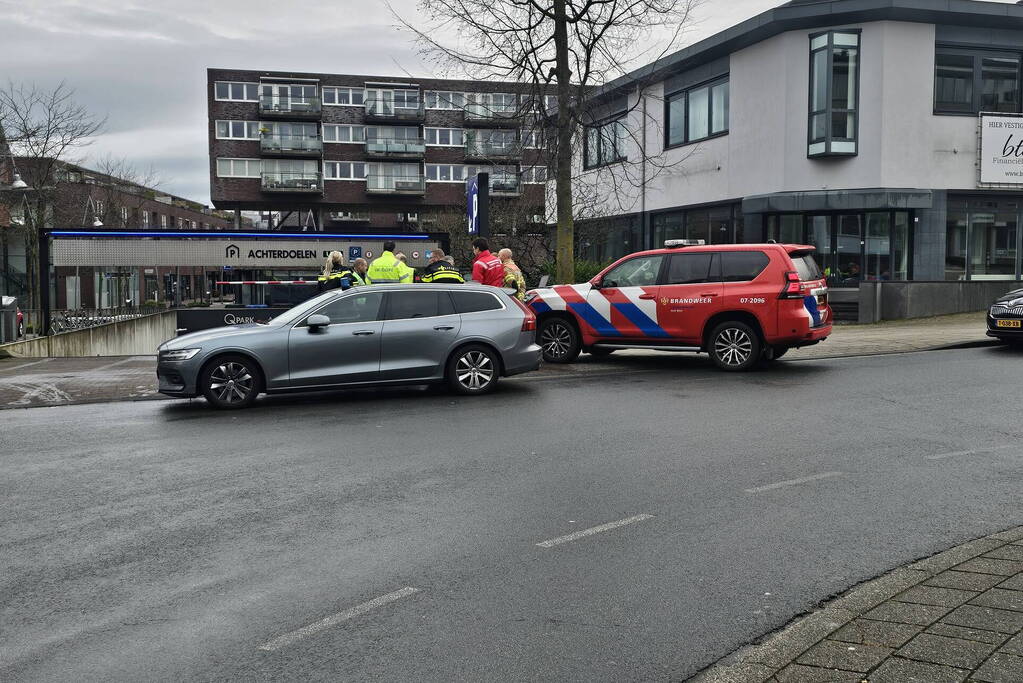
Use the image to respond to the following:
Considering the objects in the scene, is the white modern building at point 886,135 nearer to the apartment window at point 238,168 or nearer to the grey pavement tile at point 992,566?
the grey pavement tile at point 992,566

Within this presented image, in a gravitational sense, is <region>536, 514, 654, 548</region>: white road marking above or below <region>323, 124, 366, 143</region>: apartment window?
below

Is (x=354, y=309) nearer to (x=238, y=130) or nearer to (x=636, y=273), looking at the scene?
(x=636, y=273)

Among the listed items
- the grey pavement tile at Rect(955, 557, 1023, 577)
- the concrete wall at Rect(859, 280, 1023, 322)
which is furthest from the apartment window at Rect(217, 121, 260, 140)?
the grey pavement tile at Rect(955, 557, 1023, 577)

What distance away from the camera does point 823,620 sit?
423cm

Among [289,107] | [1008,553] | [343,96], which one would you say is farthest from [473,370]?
[343,96]

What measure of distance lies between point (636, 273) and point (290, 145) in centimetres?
5650

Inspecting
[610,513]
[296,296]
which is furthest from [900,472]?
[296,296]

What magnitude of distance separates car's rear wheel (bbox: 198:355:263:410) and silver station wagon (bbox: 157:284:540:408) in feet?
0.04

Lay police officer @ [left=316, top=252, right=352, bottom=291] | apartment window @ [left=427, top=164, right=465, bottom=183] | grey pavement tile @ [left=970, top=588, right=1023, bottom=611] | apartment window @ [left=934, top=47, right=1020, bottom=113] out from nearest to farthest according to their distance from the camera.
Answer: grey pavement tile @ [left=970, top=588, right=1023, bottom=611], police officer @ [left=316, top=252, right=352, bottom=291], apartment window @ [left=934, top=47, right=1020, bottom=113], apartment window @ [left=427, top=164, right=465, bottom=183]

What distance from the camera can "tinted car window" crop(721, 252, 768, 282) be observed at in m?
13.6

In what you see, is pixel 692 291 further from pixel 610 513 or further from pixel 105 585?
pixel 105 585

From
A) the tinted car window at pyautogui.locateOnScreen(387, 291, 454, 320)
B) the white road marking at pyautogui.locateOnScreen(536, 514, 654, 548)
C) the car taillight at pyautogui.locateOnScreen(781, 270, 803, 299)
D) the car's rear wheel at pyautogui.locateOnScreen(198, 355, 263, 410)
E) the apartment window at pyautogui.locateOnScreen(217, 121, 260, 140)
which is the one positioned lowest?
the white road marking at pyautogui.locateOnScreen(536, 514, 654, 548)

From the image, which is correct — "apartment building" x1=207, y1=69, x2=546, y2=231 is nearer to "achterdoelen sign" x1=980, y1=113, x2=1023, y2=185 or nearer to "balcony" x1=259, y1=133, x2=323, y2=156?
"balcony" x1=259, y1=133, x2=323, y2=156

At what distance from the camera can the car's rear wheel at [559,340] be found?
14844mm
